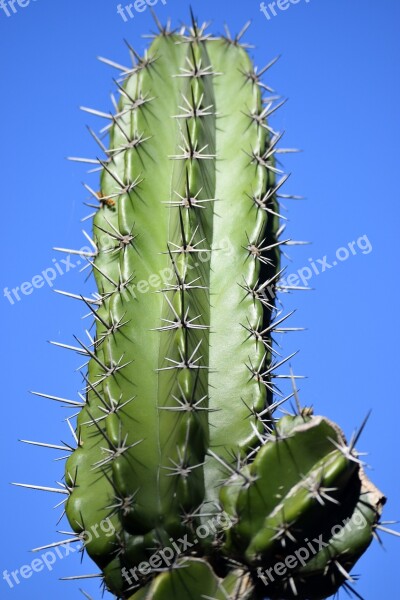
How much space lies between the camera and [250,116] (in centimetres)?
360

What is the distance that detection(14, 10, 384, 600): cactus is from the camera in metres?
2.61

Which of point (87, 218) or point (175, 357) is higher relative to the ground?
point (87, 218)

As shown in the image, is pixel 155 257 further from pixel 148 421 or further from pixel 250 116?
pixel 250 116

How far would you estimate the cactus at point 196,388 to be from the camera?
8.55ft

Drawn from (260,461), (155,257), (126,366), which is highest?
(155,257)

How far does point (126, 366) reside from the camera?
9.64ft

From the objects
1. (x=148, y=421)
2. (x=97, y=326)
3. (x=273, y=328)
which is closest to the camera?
(x=148, y=421)

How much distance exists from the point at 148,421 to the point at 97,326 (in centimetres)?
41

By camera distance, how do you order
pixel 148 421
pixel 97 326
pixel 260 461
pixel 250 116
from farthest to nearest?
pixel 250 116, pixel 97 326, pixel 148 421, pixel 260 461

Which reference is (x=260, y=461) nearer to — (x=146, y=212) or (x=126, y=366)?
(x=126, y=366)

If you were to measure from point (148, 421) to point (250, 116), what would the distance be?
55.5 inches

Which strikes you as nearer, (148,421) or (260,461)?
(260,461)

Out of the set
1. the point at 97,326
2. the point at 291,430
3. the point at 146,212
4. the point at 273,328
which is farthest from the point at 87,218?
the point at 291,430

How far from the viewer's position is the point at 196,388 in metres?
2.89
